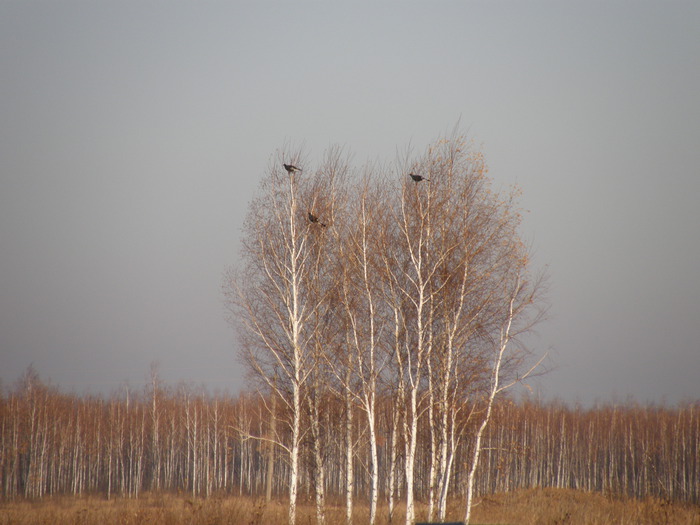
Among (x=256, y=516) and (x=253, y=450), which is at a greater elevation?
(x=256, y=516)

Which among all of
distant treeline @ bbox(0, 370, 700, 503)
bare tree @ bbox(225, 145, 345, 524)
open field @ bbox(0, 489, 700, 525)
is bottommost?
distant treeline @ bbox(0, 370, 700, 503)

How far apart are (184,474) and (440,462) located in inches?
2045

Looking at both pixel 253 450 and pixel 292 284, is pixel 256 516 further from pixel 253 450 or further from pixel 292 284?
pixel 253 450

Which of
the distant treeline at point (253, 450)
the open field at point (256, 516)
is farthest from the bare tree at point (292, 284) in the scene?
the distant treeline at point (253, 450)

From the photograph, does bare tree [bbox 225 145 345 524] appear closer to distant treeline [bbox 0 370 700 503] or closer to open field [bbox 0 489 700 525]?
open field [bbox 0 489 700 525]

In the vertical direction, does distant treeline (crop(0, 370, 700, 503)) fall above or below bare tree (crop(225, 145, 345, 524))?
below

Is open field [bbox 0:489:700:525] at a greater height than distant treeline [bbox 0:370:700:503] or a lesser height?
greater

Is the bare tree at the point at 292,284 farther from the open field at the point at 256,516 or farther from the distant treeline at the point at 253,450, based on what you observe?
the distant treeline at the point at 253,450

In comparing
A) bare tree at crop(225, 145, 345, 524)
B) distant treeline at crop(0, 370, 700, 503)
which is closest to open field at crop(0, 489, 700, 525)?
bare tree at crop(225, 145, 345, 524)

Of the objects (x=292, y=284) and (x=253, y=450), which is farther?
(x=253, y=450)

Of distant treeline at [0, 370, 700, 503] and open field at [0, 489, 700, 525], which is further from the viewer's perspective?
distant treeline at [0, 370, 700, 503]

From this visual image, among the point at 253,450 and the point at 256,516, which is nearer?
the point at 256,516

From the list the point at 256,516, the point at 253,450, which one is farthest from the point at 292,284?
the point at 253,450

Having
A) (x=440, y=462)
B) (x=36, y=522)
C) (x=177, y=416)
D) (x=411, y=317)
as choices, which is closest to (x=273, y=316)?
(x=411, y=317)
